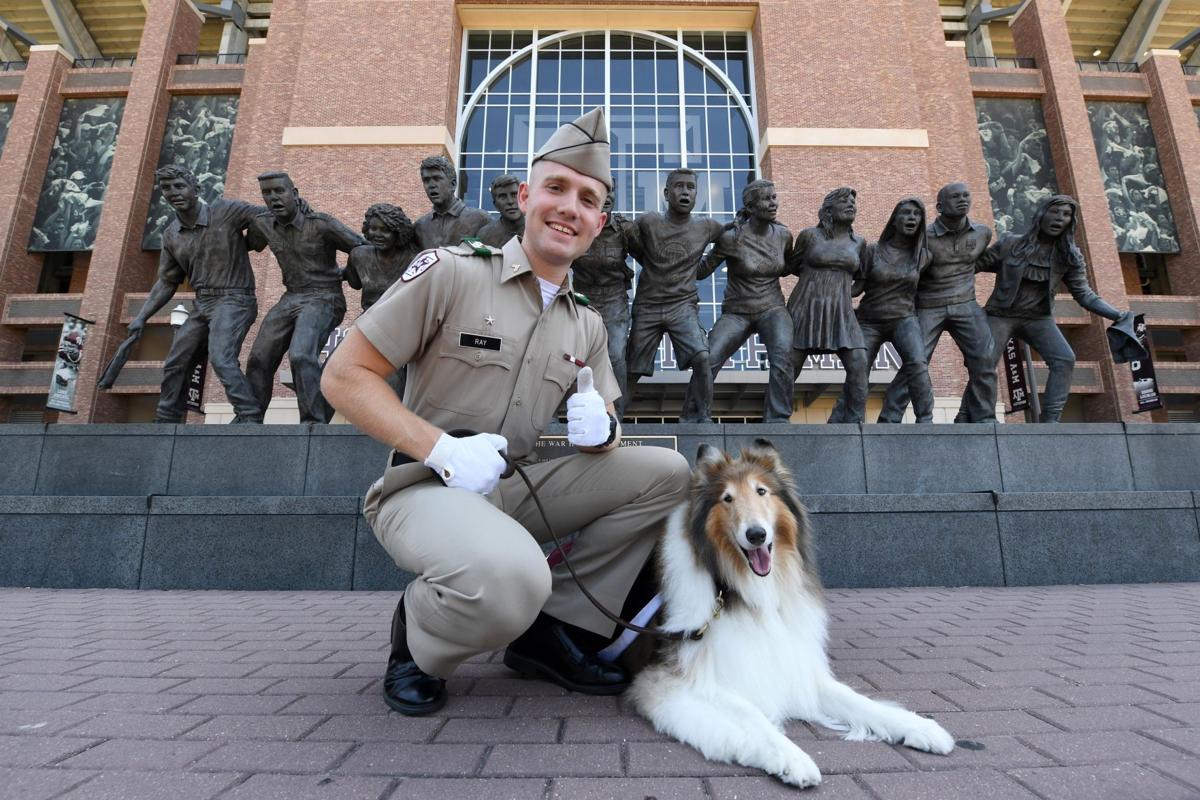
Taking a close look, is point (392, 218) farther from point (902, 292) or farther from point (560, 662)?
point (902, 292)

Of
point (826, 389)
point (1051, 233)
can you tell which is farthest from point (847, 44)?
point (1051, 233)

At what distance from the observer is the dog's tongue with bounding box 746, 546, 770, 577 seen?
213cm

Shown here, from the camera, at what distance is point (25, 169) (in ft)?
80.1

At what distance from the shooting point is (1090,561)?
5645mm

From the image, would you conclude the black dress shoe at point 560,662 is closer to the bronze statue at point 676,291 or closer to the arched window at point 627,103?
the bronze statue at point 676,291

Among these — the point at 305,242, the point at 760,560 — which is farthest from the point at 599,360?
the point at 305,242

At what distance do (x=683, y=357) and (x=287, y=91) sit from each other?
2173 cm

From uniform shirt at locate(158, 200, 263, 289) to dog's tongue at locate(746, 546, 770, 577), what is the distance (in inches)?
278

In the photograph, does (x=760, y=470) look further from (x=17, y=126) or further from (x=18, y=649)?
(x=17, y=126)

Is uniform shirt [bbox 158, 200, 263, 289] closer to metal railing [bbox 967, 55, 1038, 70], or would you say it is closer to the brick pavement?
the brick pavement

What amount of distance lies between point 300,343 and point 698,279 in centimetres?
469

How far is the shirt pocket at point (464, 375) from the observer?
243cm

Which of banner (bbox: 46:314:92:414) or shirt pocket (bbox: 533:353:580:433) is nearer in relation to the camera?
shirt pocket (bbox: 533:353:580:433)

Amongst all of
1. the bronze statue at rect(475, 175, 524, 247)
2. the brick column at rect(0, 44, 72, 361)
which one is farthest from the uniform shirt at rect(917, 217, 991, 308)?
the brick column at rect(0, 44, 72, 361)
